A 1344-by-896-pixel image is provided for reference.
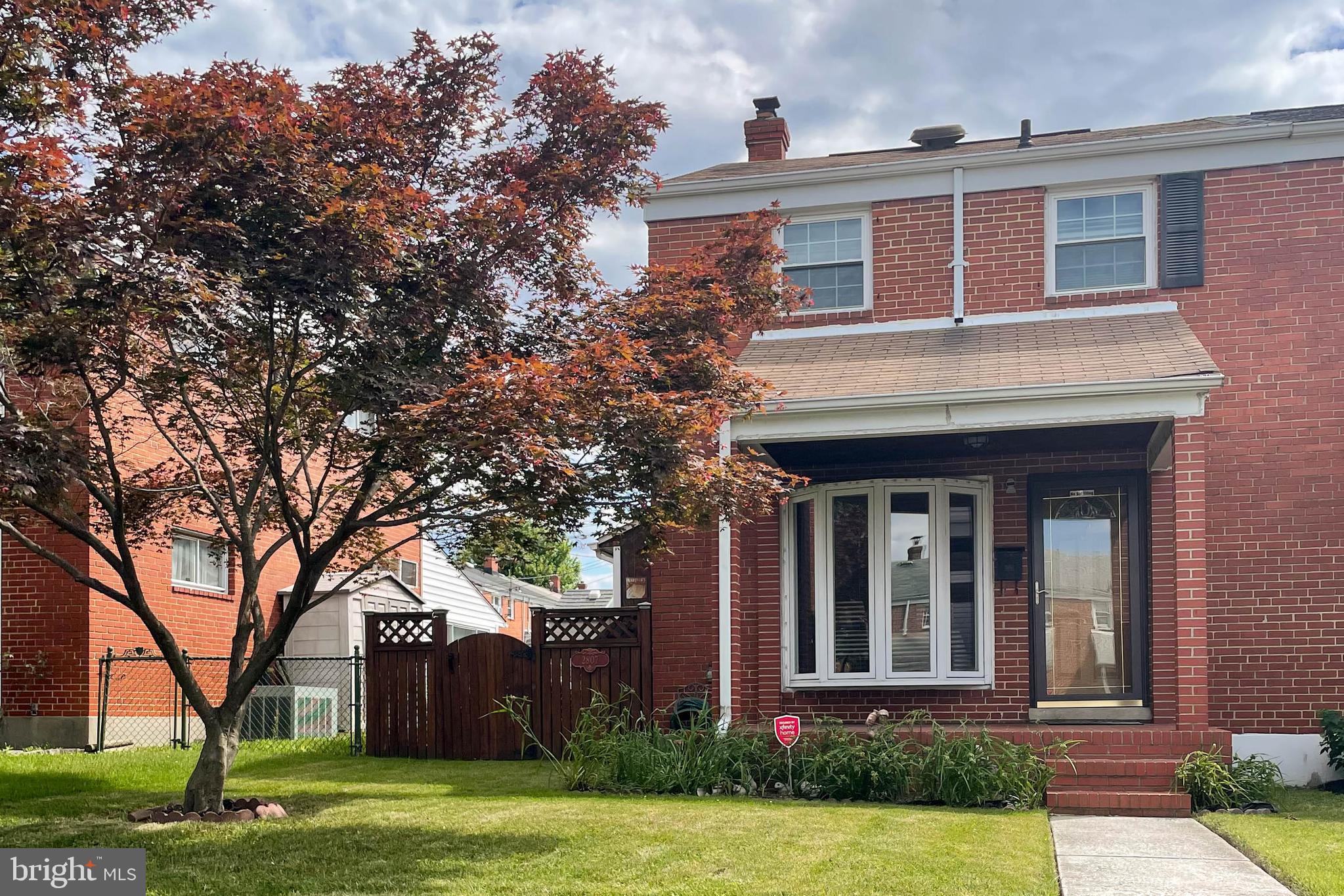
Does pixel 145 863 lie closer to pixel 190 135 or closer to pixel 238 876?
pixel 238 876

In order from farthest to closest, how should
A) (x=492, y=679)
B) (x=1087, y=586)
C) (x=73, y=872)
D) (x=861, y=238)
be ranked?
(x=861, y=238) → (x=492, y=679) → (x=1087, y=586) → (x=73, y=872)

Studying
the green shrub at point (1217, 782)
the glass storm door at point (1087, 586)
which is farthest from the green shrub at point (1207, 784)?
the glass storm door at point (1087, 586)

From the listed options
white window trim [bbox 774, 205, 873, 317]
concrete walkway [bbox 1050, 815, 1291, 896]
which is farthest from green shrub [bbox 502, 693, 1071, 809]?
white window trim [bbox 774, 205, 873, 317]

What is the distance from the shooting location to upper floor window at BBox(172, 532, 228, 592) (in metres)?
17.5

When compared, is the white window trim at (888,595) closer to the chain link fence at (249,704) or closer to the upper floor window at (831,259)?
the upper floor window at (831,259)

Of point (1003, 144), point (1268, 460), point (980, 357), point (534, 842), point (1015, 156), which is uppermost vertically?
point (1003, 144)

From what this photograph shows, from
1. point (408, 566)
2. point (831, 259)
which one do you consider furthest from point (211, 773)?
point (408, 566)

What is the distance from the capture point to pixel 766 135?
56.1ft

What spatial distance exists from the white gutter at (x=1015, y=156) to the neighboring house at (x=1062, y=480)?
0.12ft

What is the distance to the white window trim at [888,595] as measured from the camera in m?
12.9

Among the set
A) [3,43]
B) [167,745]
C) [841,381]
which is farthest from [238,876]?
[167,745]

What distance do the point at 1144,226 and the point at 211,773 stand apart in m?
10.5

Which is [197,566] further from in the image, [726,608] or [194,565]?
[726,608]

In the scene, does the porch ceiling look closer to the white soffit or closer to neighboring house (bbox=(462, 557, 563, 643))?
the white soffit
